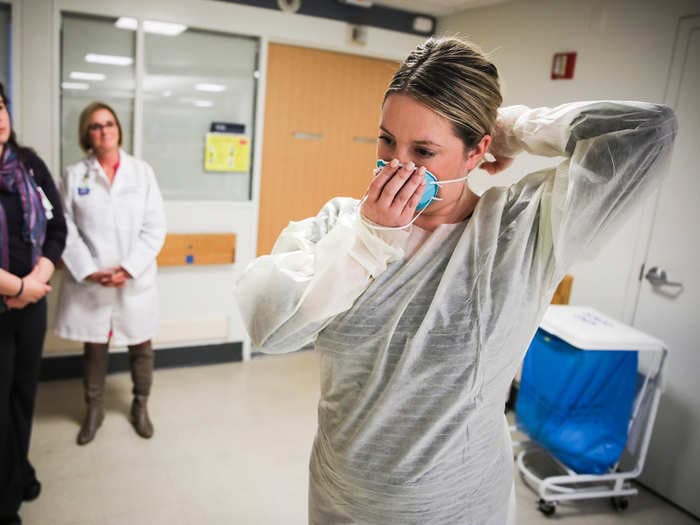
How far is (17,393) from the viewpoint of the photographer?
7.12 feet

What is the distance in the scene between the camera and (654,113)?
3.20 feet

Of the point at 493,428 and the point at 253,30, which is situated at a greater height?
the point at 253,30

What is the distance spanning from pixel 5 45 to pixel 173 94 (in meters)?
0.90

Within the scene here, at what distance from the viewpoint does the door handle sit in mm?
2744

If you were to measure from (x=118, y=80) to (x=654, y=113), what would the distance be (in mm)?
3126

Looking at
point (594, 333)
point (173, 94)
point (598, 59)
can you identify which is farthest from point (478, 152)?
point (173, 94)

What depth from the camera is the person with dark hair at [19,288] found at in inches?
80.2

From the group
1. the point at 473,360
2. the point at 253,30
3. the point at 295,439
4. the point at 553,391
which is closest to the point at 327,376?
the point at 473,360

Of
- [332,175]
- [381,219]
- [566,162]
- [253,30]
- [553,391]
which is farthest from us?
[332,175]

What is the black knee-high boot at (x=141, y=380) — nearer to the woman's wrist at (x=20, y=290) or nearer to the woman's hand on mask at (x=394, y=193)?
the woman's wrist at (x=20, y=290)

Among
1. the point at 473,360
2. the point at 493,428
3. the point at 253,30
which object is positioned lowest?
the point at 493,428

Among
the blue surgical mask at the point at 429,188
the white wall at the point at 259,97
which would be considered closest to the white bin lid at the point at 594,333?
the blue surgical mask at the point at 429,188

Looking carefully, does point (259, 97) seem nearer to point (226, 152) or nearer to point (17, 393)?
point (226, 152)

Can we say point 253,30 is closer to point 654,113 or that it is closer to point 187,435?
point 187,435
